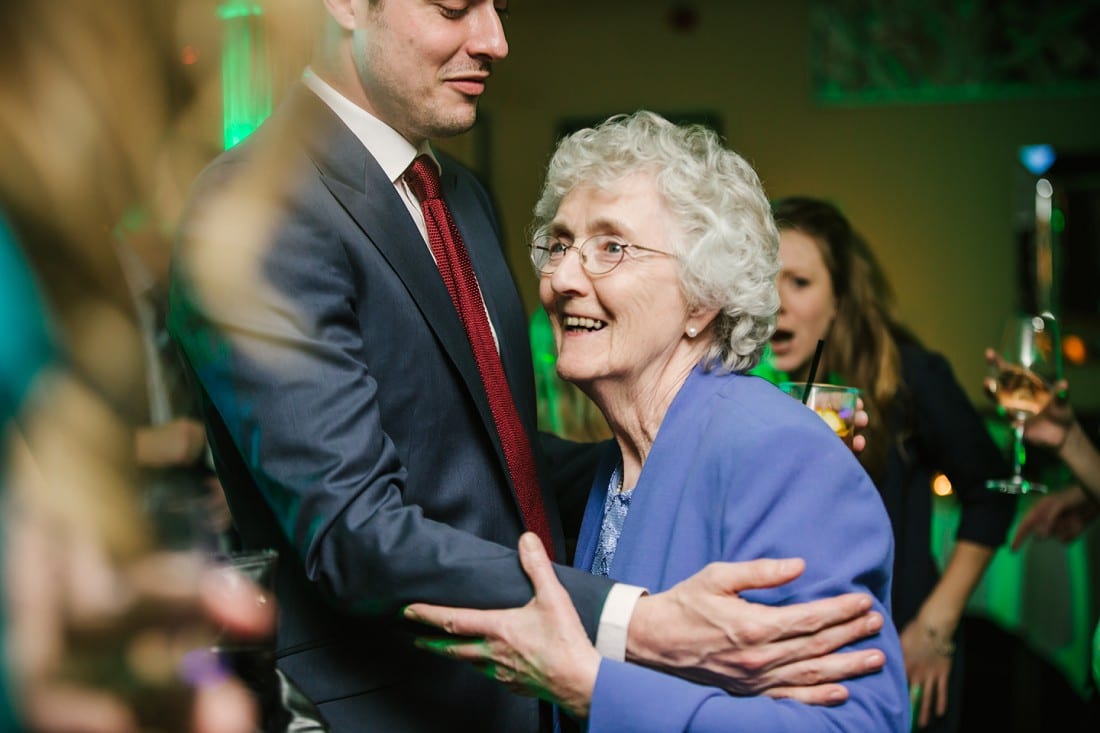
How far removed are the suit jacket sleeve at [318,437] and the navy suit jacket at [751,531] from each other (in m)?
0.14

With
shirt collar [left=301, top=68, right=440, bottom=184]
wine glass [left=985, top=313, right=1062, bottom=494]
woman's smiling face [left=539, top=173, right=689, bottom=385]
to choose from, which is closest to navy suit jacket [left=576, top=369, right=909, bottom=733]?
woman's smiling face [left=539, top=173, right=689, bottom=385]

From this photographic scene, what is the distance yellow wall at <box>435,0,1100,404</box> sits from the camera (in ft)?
19.6

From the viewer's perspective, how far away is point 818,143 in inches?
241

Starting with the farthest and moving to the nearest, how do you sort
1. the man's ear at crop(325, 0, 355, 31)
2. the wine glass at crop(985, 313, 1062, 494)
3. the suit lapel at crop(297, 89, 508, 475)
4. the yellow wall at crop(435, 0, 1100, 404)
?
the yellow wall at crop(435, 0, 1100, 404), the wine glass at crop(985, 313, 1062, 494), the man's ear at crop(325, 0, 355, 31), the suit lapel at crop(297, 89, 508, 475)

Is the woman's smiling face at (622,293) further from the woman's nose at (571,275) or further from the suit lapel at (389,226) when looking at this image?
the suit lapel at (389,226)

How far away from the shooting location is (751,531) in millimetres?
1373

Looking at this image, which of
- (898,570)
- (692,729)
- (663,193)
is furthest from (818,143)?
(692,729)

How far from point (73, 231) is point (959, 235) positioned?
19.4 ft

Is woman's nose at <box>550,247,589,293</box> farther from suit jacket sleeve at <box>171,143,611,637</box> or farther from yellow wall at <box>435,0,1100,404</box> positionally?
yellow wall at <box>435,0,1100,404</box>

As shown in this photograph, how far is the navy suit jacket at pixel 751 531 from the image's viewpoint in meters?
1.29

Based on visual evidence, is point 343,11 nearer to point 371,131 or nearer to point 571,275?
point 371,131

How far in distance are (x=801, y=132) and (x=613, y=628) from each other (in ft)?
17.3

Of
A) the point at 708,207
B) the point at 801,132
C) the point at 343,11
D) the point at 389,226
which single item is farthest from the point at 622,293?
the point at 801,132

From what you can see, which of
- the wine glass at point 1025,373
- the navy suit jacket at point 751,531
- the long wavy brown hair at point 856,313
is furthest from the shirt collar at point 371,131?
the wine glass at point 1025,373
